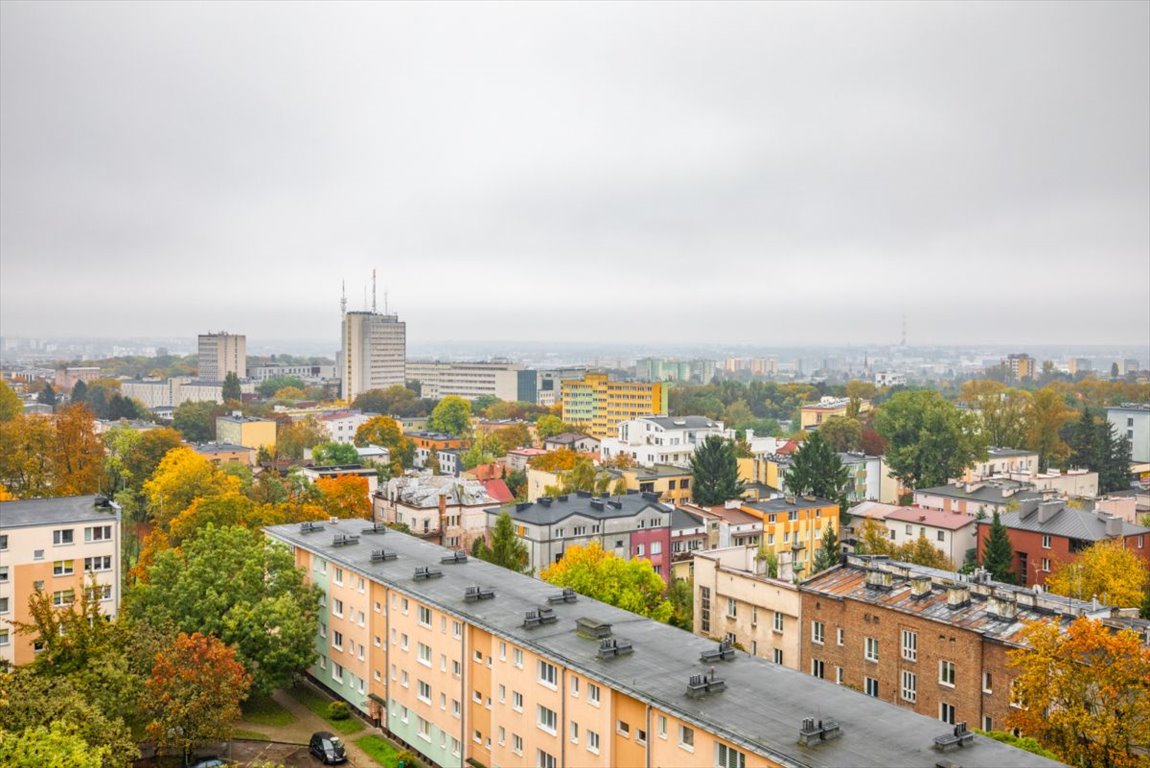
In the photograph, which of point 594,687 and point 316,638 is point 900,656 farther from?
point 316,638

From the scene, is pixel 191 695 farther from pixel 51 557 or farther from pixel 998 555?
pixel 998 555

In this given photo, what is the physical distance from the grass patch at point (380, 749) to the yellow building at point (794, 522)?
2909 cm

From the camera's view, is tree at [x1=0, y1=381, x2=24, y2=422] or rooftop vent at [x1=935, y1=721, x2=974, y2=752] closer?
rooftop vent at [x1=935, y1=721, x2=974, y2=752]

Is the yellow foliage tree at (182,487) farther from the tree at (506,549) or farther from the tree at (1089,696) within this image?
the tree at (1089,696)

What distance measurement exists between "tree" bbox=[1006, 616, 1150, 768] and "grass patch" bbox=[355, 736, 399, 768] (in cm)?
1601

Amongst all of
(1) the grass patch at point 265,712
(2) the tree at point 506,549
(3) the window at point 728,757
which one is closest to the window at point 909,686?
(3) the window at point 728,757

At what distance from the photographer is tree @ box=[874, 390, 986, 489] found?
2813 inches

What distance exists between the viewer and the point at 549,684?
72.9 ft

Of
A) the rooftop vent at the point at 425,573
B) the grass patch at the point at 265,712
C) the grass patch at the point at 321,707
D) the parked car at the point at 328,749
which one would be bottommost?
the grass patch at the point at 321,707

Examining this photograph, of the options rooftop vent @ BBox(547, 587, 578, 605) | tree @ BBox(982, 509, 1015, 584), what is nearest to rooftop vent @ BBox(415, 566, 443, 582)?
rooftop vent @ BBox(547, 587, 578, 605)

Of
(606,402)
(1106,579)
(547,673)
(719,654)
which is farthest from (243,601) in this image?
(606,402)

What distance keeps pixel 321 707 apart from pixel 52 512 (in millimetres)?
13577

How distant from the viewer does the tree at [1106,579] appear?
3619 centimetres

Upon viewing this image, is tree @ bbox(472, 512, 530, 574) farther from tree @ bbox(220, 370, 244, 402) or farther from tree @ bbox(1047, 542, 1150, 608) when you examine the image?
tree @ bbox(220, 370, 244, 402)
